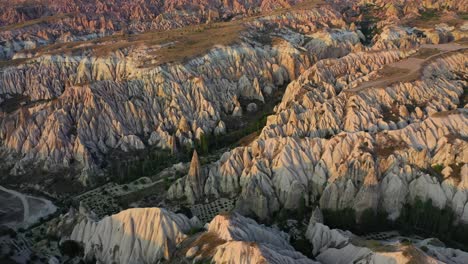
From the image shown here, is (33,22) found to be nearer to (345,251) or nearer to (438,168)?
(438,168)

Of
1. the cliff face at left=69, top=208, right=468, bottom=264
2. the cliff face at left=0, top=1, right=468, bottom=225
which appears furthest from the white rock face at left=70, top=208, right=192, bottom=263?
the cliff face at left=0, top=1, right=468, bottom=225

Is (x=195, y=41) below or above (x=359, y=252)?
above

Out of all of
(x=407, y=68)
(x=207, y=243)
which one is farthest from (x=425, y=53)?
(x=207, y=243)

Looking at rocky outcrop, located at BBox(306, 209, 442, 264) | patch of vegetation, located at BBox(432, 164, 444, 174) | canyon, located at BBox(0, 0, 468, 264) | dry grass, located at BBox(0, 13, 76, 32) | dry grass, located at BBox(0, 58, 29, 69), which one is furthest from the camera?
dry grass, located at BBox(0, 13, 76, 32)

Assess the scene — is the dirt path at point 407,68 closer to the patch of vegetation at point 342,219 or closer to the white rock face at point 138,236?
the patch of vegetation at point 342,219

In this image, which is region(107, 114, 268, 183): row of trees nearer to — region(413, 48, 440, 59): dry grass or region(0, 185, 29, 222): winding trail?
region(0, 185, 29, 222): winding trail

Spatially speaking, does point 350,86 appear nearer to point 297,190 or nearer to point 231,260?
point 297,190

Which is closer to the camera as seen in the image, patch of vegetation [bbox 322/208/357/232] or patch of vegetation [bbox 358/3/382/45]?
patch of vegetation [bbox 322/208/357/232]
